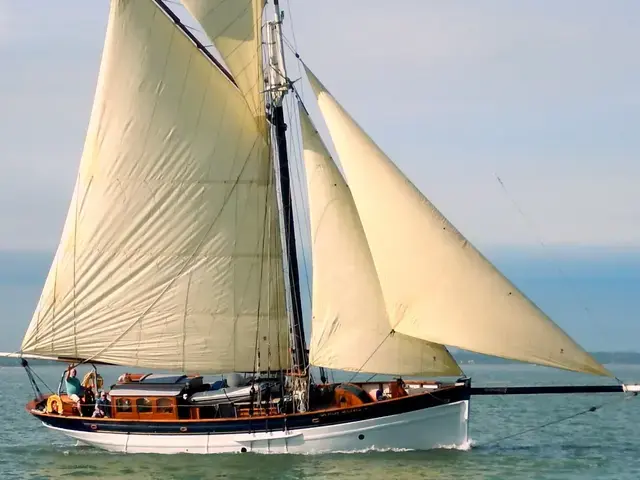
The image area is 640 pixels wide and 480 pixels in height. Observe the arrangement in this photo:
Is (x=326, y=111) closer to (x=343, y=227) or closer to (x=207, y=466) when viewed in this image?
(x=343, y=227)

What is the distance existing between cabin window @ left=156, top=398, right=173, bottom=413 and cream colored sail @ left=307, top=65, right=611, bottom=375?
28.3ft

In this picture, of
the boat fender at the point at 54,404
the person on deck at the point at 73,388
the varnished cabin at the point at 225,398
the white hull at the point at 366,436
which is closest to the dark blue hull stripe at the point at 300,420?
the white hull at the point at 366,436

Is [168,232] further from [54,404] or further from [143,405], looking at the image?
[54,404]

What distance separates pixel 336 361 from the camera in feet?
112

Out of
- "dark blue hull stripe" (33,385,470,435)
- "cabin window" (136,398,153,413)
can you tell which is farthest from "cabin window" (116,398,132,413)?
"dark blue hull stripe" (33,385,470,435)

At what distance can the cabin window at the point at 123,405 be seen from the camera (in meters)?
36.3

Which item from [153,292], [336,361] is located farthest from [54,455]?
[336,361]

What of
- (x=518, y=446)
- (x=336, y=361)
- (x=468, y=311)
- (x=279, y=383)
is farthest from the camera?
(x=518, y=446)

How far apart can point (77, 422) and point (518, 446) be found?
1640 cm

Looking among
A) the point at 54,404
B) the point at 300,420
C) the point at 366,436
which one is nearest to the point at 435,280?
the point at 366,436

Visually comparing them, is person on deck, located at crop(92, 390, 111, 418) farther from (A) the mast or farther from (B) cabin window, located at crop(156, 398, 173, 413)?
(A) the mast

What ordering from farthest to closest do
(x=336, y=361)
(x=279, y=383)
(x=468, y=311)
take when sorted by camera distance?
(x=279, y=383)
(x=336, y=361)
(x=468, y=311)

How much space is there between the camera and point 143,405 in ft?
119

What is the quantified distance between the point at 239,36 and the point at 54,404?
15201 mm
